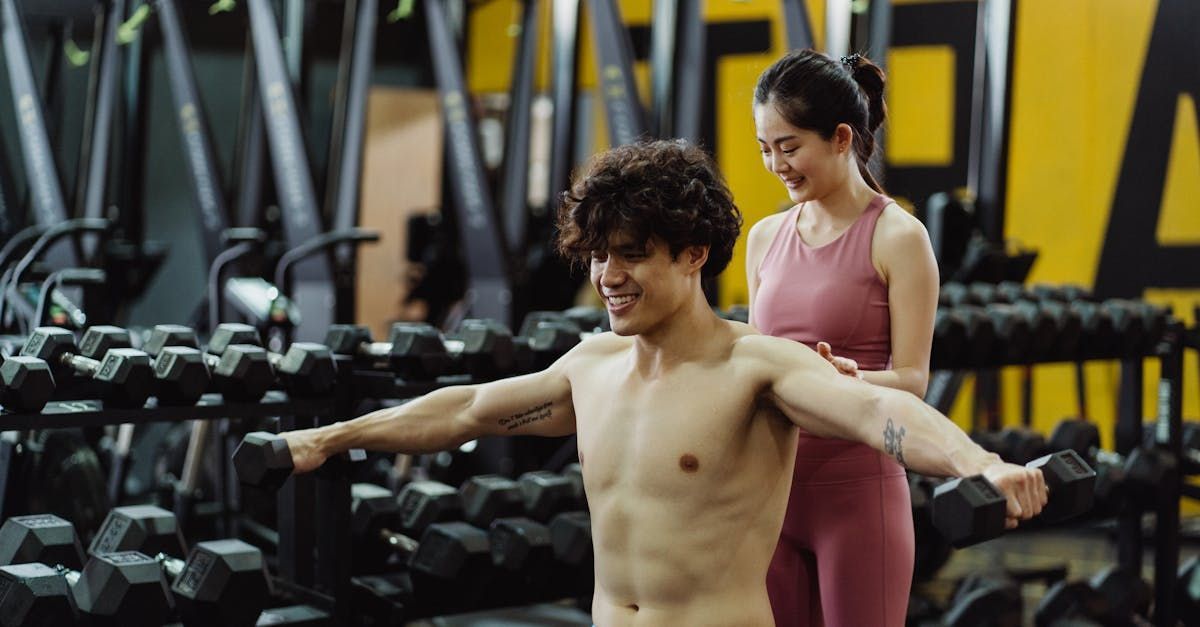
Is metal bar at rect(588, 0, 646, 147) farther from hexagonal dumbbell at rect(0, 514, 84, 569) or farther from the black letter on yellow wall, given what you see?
hexagonal dumbbell at rect(0, 514, 84, 569)

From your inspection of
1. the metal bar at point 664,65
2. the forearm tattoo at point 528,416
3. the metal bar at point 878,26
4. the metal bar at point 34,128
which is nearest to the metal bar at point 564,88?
the metal bar at point 664,65

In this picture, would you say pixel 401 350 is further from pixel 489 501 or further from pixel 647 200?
pixel 647 200

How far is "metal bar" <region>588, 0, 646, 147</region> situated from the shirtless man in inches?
125

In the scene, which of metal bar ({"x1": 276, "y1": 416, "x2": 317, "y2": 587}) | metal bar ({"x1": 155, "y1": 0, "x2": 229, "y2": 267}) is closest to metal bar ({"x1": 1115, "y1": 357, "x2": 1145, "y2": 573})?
metal bar ({"x1": 276, "y1": 416, "x2": 317, "y2": 587})

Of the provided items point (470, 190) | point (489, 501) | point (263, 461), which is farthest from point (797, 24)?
point (263, 461)

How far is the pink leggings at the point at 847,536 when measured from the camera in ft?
6.43

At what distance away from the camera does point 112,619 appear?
2270 mm

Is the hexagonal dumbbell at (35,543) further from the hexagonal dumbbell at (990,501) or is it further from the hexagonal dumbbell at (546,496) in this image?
the hexagonal dumbbell at (990,501)

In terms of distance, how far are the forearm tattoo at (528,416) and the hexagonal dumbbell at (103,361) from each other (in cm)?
91

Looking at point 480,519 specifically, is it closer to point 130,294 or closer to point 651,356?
point 651,356

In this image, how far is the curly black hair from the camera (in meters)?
1.59

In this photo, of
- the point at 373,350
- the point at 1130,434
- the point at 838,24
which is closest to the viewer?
the point at 373,350

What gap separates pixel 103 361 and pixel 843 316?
1.33 metres

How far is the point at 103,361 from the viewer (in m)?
2.46
